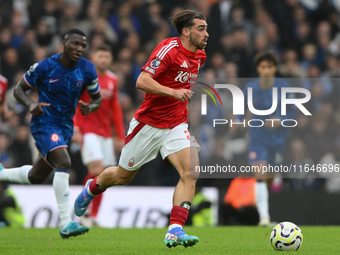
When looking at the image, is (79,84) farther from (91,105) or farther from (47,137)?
(47,137)

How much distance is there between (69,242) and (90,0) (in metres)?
10.4

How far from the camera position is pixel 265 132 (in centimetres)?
1119

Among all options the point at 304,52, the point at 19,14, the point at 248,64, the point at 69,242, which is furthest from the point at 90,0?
the point at 69,242

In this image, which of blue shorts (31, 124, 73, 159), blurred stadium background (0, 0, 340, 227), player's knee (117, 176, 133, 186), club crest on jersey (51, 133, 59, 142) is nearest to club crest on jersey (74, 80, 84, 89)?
blue shorts (31, 124, 73, 159)

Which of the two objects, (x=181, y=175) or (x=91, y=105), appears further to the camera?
(x=91, y=105)

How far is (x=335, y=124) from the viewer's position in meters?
12.6

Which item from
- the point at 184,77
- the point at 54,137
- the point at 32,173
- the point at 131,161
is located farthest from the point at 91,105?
the point at 184,77

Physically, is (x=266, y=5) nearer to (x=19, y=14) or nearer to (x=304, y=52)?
(x=304, y=52)

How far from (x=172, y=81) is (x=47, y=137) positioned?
2.04 metres

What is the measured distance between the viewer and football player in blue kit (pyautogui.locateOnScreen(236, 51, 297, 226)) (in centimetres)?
1111

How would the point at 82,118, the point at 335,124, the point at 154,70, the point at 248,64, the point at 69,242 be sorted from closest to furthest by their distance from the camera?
the point at 154,70
the point at 69,242
the point at 82,118
the point at 335,124
the point at 248,64

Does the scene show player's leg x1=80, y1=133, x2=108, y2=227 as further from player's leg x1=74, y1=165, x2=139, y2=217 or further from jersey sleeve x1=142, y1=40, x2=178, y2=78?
jersey sleeve x1=142, y1=40, x2=178, y2=78

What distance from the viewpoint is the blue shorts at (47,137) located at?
8.41m

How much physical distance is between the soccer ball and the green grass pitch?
11 cm
